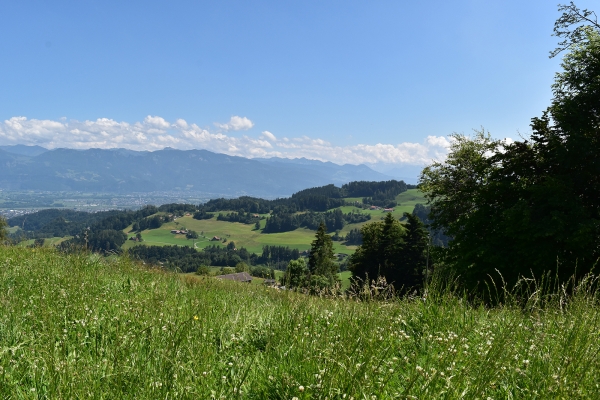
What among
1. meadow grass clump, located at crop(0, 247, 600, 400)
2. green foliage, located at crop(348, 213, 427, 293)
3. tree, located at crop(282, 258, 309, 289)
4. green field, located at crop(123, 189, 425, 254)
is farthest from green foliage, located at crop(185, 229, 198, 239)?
meadow grass clump, located at crop(0, 247, 600, 400)

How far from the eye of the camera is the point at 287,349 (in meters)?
3.41

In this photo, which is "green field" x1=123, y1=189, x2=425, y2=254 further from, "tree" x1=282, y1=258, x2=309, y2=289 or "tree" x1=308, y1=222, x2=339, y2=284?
"tree" x1=282, y1=258, x2=309, y2=289

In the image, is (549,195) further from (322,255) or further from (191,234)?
(191,234)

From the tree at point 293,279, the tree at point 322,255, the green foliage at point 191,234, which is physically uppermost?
the tree at point 293,279

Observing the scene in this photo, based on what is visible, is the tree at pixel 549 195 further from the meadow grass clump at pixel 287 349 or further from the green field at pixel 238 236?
the green field at pixel 238 236

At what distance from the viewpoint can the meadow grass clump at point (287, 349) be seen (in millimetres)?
2471

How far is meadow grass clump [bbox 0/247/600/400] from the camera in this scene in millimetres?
2471

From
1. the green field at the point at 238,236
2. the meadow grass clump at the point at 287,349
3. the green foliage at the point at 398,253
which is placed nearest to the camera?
the meadow grass clump at the point at 287,349

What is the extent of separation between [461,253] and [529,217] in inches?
170

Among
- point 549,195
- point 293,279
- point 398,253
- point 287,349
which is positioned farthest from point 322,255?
point 287,349

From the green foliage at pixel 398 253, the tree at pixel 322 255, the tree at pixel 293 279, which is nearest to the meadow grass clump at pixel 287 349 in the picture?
the tree at pixel 293 279

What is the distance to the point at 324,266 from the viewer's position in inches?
1649

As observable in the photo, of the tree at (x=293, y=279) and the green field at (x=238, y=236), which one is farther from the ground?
the tree at (x=293, y=279)

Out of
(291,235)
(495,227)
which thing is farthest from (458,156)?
(291,235)
